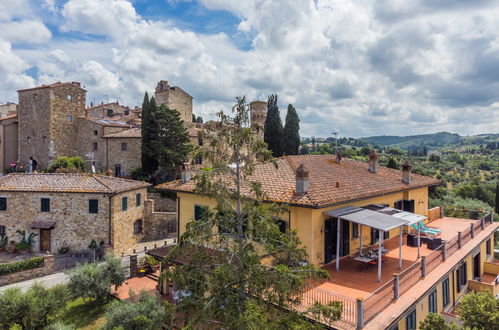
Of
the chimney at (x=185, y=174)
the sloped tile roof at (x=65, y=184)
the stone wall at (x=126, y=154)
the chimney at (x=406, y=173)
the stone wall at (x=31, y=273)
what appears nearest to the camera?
the chimney at (x=185, y=174)

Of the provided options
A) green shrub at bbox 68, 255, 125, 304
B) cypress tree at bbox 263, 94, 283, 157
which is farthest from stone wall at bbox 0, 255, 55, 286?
cypress tree at bbox 263, 94, 283, 157

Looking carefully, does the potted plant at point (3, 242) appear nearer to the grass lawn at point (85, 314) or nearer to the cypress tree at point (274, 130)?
the grass lawn at point (85, 314)

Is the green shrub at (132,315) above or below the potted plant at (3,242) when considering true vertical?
above

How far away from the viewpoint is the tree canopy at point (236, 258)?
272 inches

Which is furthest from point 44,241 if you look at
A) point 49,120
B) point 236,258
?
point 236,258

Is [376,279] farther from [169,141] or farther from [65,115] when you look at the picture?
[65,115]

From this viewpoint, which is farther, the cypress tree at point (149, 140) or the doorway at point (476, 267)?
the cypress tree at point (149, 140)

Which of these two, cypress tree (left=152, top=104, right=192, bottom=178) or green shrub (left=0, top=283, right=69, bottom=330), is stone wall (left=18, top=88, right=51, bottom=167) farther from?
green shrub (left=0, top=283, right=69, bottom=330)

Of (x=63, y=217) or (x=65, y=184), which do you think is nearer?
(x=63, y=217)

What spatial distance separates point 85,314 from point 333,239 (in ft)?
43.0

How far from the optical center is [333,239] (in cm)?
1366

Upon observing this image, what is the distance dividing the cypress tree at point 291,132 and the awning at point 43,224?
34.2 m

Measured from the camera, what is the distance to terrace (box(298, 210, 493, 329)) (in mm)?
8719

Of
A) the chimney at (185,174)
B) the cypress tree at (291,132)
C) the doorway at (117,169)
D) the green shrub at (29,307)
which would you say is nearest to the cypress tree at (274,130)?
the cypress tree at (291,132)
